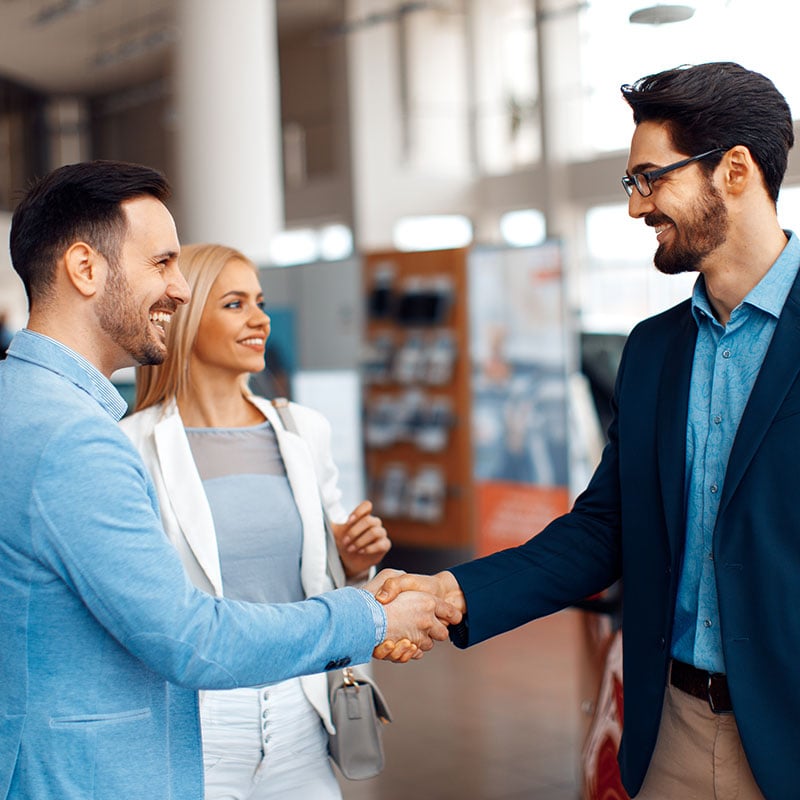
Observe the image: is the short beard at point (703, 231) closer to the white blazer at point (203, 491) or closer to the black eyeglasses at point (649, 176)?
the black eyeglasses at point (649, 176)

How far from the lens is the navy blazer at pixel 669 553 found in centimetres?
179

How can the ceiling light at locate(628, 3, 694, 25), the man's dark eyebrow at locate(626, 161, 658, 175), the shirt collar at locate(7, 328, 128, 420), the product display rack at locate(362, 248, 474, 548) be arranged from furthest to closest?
the product display rack at locate(362, 248, 474, 548) < the ceiling light at locate(628, 3, 694, 25) < the man's dark eyebrow at locate(626, 161, 658, 175) < the shirt collar at locate(7, 328, 128, 420)

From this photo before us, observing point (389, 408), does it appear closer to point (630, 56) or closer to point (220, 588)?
point (630, 56)

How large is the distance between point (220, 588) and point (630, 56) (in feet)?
34.7

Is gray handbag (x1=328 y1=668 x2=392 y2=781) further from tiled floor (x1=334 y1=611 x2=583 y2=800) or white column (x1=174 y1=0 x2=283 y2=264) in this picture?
white column (x1=174 y1=0 x2=283 y2=264)

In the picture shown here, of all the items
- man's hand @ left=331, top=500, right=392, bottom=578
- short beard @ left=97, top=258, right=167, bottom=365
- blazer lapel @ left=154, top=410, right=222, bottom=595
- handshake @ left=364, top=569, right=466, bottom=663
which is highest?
short beard @ left=97, top=258, right=167, bottom=365

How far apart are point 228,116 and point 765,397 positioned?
316 inches

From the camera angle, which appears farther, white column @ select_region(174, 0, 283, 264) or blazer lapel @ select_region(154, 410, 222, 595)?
white column @ select_region(174, 0, 283, 264)

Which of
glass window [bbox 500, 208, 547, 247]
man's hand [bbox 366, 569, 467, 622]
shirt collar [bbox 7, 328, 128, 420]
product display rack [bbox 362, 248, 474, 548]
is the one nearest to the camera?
shirt collar [bbox 7, 328, 128, 420]

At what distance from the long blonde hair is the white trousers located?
0.71 metres

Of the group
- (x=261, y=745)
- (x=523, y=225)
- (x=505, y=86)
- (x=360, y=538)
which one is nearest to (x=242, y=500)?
(x=360, y=538)

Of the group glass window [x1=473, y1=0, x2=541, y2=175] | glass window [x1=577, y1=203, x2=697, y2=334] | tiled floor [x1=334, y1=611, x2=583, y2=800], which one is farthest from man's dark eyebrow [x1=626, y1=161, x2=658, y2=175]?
glass window [x1=473, y1=0, x2=541, y2=175]

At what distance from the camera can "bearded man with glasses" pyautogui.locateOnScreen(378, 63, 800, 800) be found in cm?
181

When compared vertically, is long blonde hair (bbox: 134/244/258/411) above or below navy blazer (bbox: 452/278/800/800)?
above
